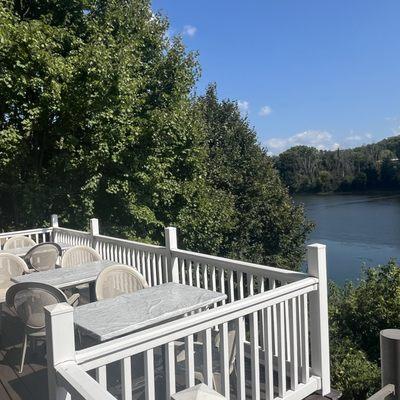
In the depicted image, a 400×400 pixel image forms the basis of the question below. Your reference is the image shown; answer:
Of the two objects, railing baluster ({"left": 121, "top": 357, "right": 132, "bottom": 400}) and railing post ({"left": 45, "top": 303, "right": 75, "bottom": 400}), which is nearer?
railing post ({"left": 45, "top": 303, "right": 75, "bottom": 400})

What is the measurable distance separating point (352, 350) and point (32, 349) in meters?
6.14

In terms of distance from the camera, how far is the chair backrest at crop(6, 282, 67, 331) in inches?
109

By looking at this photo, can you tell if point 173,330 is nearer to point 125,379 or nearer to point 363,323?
point 125,379

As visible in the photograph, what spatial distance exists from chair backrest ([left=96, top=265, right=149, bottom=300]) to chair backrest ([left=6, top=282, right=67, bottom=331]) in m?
0.49

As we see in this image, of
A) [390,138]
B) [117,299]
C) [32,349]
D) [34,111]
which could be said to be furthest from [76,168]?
[390,138]

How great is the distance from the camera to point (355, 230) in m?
30.8

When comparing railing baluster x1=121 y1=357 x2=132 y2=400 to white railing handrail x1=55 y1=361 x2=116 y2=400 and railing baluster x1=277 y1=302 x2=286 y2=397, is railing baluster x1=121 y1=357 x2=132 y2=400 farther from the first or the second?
railing baluster x1=277 y1=302 x2=286 y2=397

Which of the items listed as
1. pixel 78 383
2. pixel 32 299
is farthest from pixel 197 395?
pixel 32 299

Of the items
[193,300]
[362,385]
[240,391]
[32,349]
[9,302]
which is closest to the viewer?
[240,391]

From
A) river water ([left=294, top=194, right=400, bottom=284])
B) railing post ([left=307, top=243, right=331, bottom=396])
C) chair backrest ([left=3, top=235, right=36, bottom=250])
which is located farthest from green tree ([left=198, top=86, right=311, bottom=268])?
railing post ([left=307, top=243, right=331, bottom=396])

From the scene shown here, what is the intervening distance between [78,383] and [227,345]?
96 centimetres

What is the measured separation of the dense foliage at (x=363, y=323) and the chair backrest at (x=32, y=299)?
5525 millimetres

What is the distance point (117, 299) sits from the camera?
9.11 ft

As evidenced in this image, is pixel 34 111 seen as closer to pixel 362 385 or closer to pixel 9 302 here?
pixel 9 302
